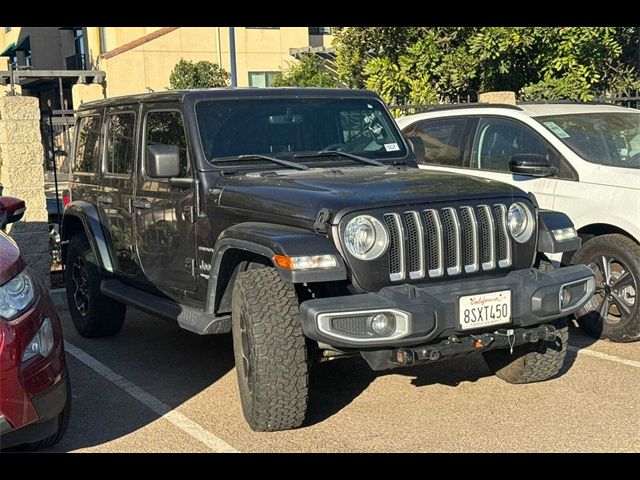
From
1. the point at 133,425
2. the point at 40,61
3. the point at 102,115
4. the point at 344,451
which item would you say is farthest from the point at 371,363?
the point at 40,61

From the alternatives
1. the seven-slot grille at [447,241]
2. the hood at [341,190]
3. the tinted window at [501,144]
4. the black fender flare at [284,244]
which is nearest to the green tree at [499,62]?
the tinted window at [501,144]

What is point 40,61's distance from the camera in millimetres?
35469

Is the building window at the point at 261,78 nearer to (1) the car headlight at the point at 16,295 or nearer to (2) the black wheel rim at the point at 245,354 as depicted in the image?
(2) the black wheel rim at the point at 245,354

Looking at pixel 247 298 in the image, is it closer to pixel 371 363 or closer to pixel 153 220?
pixel 371 363

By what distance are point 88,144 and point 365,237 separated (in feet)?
12.4

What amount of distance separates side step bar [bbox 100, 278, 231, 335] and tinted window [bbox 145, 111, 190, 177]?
3.03ft

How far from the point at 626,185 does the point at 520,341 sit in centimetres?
231

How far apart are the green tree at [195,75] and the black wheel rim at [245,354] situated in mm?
23176

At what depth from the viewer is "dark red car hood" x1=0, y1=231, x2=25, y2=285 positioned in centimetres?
420

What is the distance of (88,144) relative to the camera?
7.55 m

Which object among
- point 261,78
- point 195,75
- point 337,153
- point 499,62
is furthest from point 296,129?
point 261,78

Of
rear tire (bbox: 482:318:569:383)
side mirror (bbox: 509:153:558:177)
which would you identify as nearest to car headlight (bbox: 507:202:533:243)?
rear tire (bbox: 482:318:569:383)
